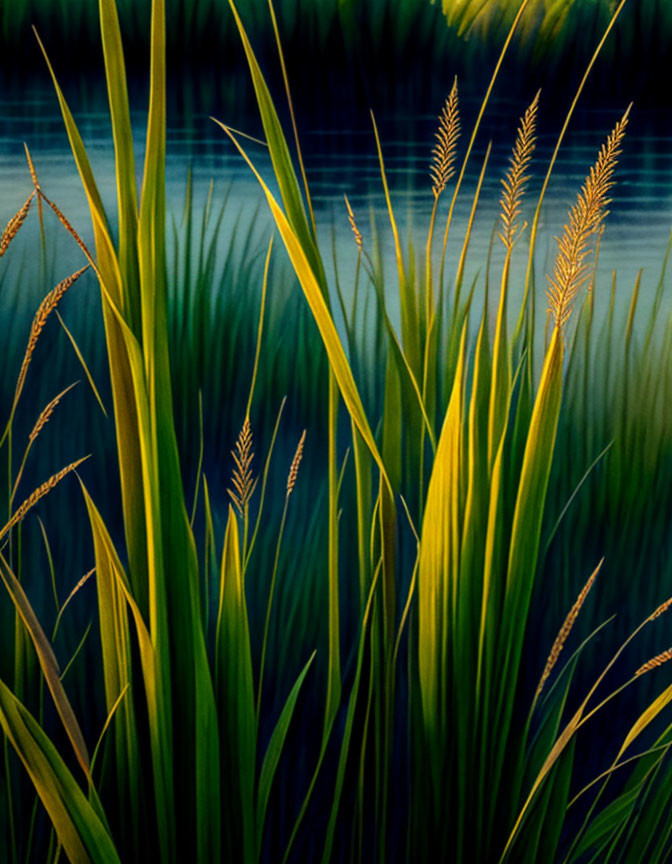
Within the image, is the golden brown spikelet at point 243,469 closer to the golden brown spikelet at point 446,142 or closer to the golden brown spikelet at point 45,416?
the golden brown spikelet at point 45,416

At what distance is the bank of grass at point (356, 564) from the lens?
21.9 inches

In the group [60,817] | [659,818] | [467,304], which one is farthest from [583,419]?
[60,817]

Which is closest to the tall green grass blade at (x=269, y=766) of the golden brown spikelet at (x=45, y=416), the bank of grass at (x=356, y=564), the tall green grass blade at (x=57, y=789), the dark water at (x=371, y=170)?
the bank of grass at (x=356, y=564)

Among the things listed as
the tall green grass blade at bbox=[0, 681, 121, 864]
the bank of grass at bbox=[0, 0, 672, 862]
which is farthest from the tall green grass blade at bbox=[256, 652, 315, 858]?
the tall green grass blade at bbox=[0, 681, 121, 864]

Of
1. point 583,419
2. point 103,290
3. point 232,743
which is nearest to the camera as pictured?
point 103,290

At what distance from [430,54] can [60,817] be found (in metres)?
0.78

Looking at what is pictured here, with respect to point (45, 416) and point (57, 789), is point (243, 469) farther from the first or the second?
point (57, 789)

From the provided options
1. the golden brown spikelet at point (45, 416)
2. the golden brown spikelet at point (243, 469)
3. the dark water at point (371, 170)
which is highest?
the dark water at point (371, 170)

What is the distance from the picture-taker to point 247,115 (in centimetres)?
69

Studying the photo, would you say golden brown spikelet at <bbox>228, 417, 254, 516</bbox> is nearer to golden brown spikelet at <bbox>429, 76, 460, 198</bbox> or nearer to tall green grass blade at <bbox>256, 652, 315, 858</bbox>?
tall green grass blade at <bbox>256, 652, 315, 858</bbox>

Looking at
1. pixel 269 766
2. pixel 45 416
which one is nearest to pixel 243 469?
pixel 45 416

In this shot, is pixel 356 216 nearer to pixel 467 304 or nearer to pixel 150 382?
pixel 467 304

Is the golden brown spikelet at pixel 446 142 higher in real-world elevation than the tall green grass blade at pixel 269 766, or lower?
higher

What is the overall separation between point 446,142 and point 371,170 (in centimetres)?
8
